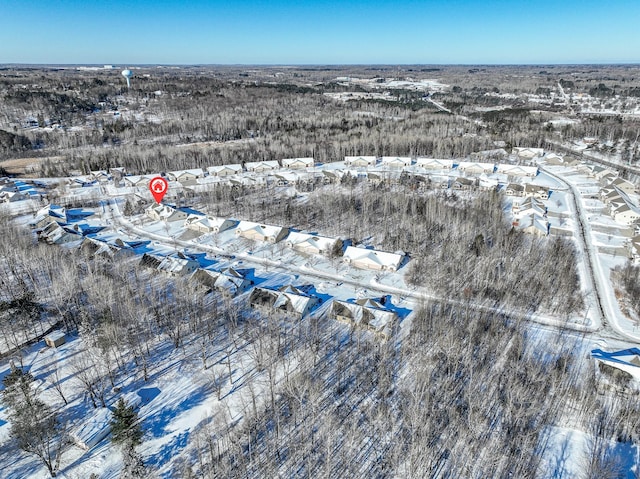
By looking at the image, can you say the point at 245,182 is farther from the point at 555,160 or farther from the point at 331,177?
the point at 555,160

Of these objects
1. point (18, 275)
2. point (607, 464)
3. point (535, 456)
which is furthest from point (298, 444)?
point (18, 275)

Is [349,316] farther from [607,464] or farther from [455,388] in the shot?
[607,464]

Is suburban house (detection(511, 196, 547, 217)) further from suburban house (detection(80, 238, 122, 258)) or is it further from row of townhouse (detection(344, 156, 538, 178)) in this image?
suburban house (detection(80, 238, 122, 258))

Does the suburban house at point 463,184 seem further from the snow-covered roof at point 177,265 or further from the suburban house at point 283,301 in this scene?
the snow-covered roof at point 177,265

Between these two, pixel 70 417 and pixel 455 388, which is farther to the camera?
pixel 455 388

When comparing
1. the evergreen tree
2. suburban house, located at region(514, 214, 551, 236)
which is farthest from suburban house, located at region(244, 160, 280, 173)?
the evergreen tree

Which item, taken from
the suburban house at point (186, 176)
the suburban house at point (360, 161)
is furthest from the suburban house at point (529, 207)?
the suburban house at point (186, 176)

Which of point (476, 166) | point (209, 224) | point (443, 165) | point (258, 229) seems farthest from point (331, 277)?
point (476, 166)
